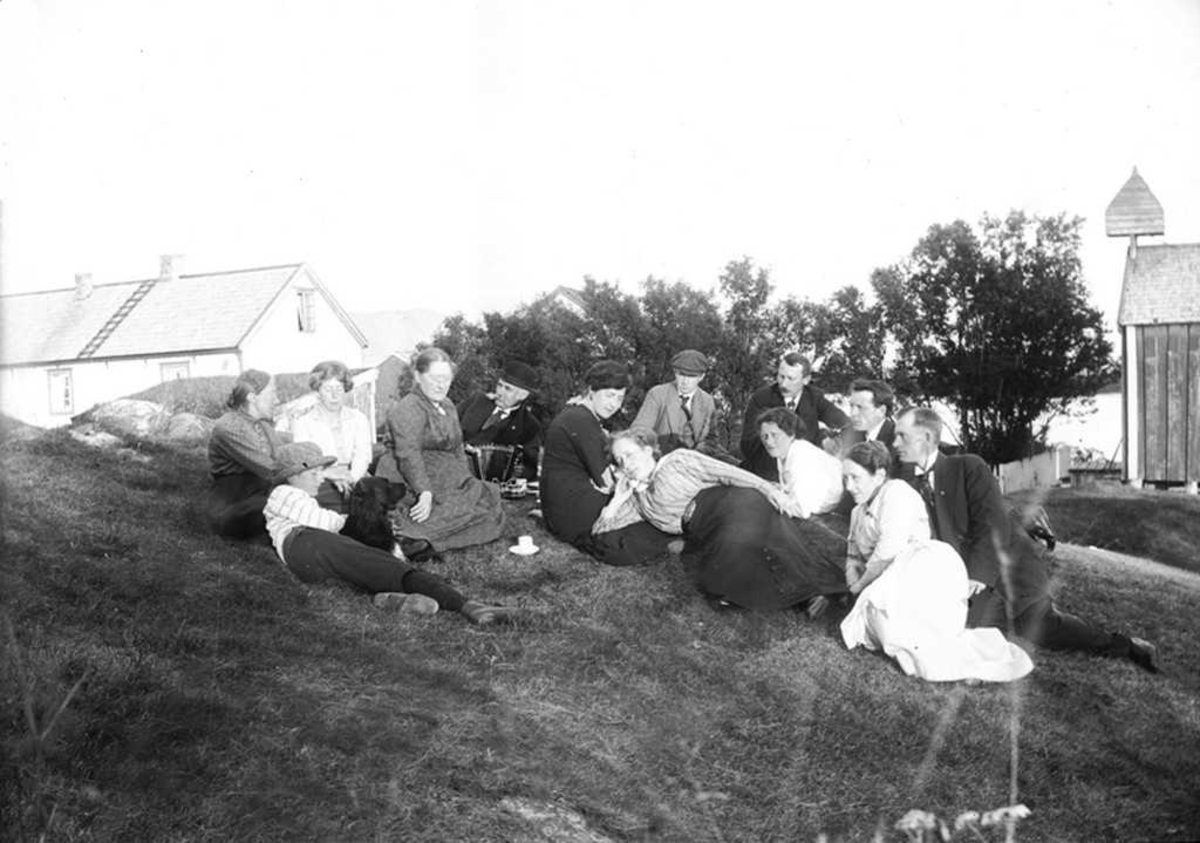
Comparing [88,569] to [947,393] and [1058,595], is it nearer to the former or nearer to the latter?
[1058,595]

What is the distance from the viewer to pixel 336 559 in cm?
762

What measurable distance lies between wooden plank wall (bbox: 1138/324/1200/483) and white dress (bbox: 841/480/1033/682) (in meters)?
17.6

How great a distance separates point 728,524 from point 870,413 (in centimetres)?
252

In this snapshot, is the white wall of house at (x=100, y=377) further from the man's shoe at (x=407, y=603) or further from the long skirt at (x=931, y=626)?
the long skirt at (x=931, y=626)

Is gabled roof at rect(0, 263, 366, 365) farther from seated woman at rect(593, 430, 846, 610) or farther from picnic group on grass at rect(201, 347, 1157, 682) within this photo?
seated woman at rect(593, 430, 846, 610)

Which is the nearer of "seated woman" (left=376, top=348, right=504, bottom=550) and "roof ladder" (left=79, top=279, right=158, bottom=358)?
"seated woman" (left=376, top=348, right=504, bottom=550)

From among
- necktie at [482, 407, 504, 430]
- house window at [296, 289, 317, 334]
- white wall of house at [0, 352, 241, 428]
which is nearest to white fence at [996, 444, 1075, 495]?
necktie at [482, 407, 504, 430]

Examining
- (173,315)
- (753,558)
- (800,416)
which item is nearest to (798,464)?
(753,558)

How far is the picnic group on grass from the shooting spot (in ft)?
23.8

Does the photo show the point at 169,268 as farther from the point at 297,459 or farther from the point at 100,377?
the point at 297,459

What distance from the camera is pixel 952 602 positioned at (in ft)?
23.3

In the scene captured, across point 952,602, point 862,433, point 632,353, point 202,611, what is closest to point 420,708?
point 202,611

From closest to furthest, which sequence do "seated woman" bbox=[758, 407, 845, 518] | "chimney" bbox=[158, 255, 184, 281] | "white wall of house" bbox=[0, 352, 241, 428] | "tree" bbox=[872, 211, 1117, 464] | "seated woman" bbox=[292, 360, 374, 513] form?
"seated woman" bbox=[758, 407, 845, 518], "seated woman" bbox=[292, 360, 374, 513], "tree" bbox=[872, 211, 1117, 464], "white wall of house" bbox=[0, 352, 241, 428], "chimney" bbox=[158, 255, 184, 281]

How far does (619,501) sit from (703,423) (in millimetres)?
2455
